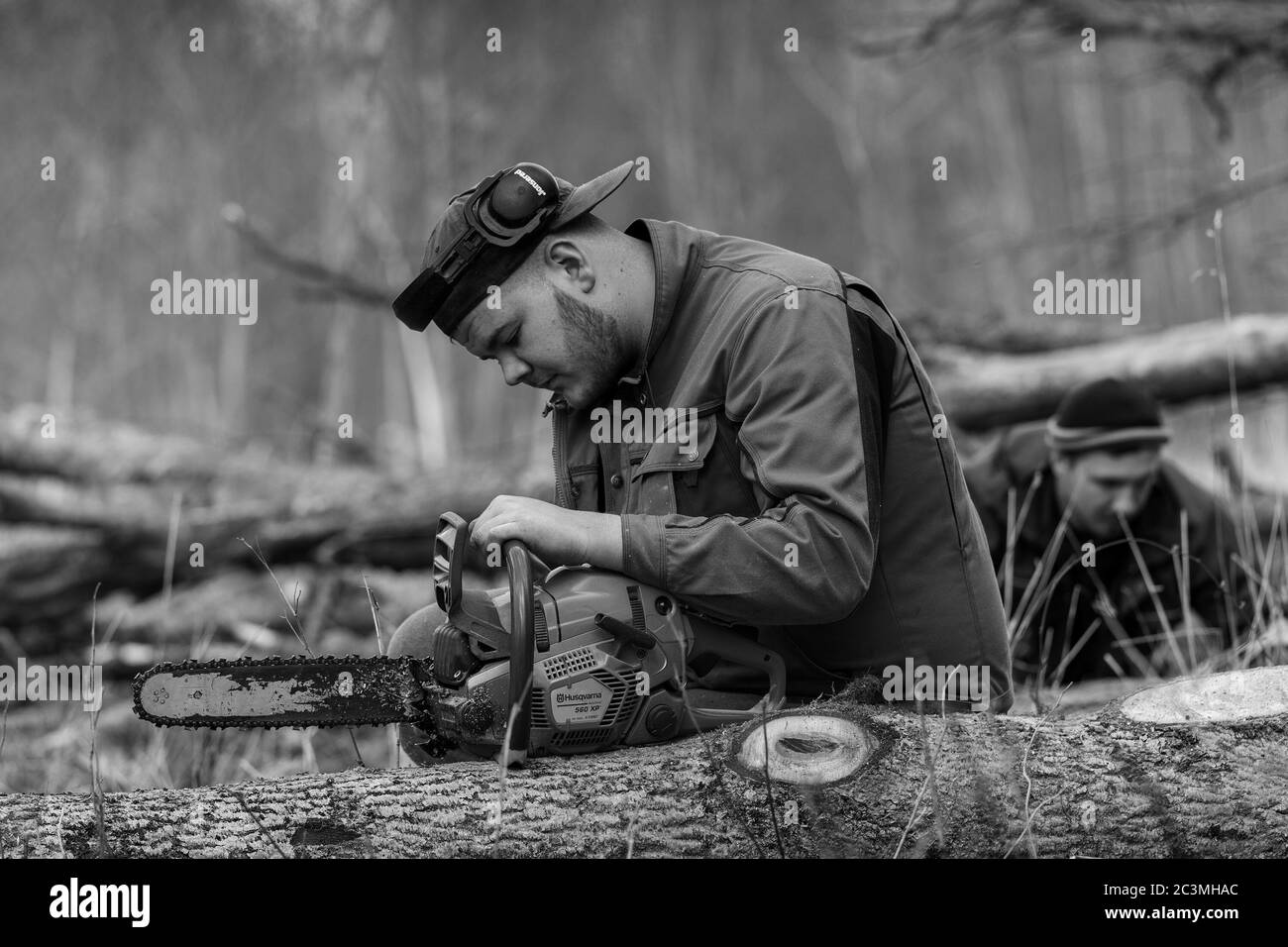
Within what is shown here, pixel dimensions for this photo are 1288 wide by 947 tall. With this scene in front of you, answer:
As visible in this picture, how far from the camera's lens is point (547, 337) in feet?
8.98

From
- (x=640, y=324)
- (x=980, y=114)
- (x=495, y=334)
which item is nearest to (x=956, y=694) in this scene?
(x=640, y=324)

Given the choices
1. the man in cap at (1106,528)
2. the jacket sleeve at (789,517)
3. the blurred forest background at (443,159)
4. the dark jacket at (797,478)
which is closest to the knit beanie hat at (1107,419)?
the man in cap at (1106,528)

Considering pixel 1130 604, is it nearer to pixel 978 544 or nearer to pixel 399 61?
pixel 978 544

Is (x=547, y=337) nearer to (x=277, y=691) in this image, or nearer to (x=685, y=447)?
(x=685, y=447)

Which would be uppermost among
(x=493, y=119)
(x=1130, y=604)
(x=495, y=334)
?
(x=493, y=119)

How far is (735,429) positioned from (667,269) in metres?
0.37

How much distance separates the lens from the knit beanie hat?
179 inches

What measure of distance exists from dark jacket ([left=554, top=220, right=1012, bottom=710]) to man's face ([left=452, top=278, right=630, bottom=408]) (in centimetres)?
9

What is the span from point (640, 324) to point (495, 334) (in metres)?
0.30

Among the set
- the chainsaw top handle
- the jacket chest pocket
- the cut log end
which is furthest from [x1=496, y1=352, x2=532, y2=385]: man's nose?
the cut log end

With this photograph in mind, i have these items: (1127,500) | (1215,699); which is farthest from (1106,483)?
(1215,699)
